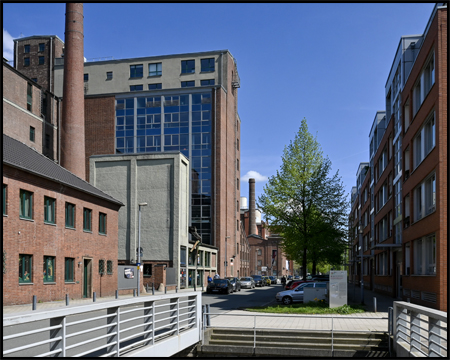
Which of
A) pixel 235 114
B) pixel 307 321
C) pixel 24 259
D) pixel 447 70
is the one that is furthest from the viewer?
pixel 235 114

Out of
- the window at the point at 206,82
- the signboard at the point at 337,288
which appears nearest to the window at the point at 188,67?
the window at the point at 206,82

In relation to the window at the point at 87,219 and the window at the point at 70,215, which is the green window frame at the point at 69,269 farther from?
the window at the point at 87,219

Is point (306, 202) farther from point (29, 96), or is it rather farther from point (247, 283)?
point (29, 96)

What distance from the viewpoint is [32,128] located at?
53625 millimetres

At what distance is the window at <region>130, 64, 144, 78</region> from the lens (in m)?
74.6

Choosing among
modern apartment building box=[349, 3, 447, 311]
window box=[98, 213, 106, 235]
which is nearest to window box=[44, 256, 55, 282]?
window box=[98, 213, 106, 235]

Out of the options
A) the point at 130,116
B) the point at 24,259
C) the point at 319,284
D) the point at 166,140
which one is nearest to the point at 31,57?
the point at 130,116

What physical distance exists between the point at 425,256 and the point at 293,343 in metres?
13.7

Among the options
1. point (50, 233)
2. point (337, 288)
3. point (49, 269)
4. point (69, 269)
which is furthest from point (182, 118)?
point (337, 288)

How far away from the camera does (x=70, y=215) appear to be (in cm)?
3306

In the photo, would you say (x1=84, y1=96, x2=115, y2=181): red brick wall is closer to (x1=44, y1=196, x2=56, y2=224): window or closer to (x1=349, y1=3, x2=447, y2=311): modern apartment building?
(x1=349, y1=3, x2=447, y2=311): modern apartment building

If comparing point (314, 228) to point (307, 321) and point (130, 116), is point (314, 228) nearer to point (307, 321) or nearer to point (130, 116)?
point (307, 321)

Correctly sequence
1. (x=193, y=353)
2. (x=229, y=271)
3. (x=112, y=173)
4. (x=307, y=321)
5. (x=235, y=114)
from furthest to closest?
(x=235, y=114)
(x=229, y=271)
(x=112, y=173)
(x=307, y=321)
(x=193, y=353)

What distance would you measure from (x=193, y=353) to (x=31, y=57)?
7460 cm
